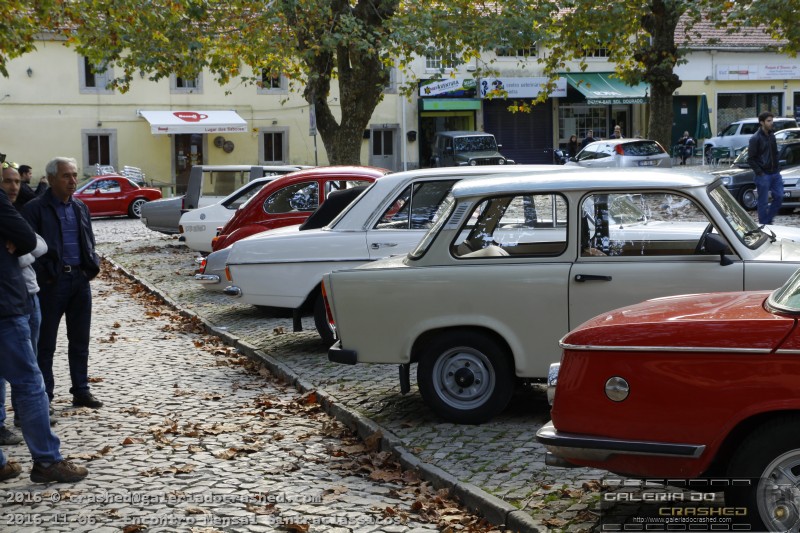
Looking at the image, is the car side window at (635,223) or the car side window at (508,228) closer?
the car side window at (635,223)

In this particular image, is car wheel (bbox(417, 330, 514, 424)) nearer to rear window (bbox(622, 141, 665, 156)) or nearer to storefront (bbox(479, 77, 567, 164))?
rear window (bbox(622, 141, 665, 156))

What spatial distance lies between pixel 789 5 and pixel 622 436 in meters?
18.3

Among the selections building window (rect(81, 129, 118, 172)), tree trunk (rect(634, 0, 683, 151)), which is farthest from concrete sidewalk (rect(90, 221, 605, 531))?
building window (rect(81, 129, 118, 172))

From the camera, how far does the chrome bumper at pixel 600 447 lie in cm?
482

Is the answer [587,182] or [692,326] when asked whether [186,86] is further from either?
[692,326]

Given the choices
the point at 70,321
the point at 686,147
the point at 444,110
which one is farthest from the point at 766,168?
the point at 444,110

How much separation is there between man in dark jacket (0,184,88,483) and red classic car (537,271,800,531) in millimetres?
3064

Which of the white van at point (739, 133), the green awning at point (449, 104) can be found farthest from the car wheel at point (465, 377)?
the green awning at point (449, 104)

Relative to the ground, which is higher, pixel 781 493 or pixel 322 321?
pixel 781 493

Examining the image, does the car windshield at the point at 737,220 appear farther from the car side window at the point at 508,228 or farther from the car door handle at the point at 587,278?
the car side window at the point at 508,228

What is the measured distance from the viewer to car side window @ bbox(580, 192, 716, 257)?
7488 millimetres

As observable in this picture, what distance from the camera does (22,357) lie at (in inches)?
255

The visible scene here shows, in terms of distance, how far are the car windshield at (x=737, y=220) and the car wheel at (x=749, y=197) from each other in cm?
1784

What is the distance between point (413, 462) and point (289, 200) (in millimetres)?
8460
